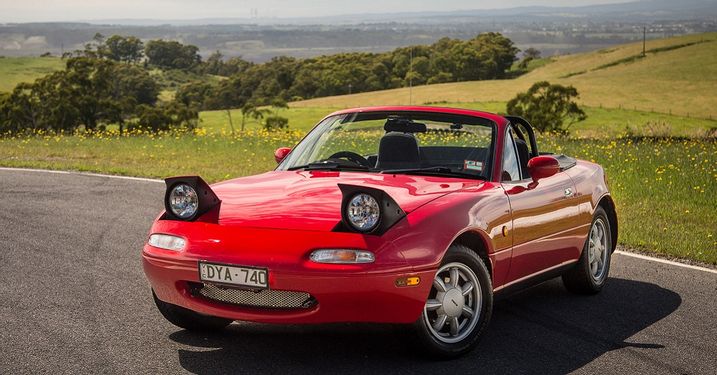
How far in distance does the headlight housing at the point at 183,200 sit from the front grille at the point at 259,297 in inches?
18.3

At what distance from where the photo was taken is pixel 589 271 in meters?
7.72

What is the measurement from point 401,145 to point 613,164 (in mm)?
12774

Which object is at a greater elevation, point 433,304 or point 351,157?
point 351,157

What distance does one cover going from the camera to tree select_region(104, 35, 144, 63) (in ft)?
525

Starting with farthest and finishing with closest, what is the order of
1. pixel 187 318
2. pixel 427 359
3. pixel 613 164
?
pixel 613 164 < pixel 187 318 < pixel 427 359

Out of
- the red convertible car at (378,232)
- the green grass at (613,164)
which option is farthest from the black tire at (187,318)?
the green grass at (613,164)

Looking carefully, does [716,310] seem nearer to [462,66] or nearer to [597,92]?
[597,92]

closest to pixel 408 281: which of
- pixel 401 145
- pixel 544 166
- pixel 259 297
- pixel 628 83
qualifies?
pixel 259 297

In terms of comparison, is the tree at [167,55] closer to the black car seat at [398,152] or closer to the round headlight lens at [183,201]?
the black car seat at [398,152]

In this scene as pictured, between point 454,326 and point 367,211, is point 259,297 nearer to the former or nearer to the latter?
point 367,211

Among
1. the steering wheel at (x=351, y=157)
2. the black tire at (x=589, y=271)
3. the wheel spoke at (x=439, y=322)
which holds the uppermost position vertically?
the steering wheel at (x=351, y=157)

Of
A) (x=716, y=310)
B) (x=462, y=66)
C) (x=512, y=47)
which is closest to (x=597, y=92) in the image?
(x=462, y=66)

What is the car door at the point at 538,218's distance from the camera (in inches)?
258

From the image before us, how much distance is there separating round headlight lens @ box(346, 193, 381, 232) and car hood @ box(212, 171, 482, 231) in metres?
0.12
